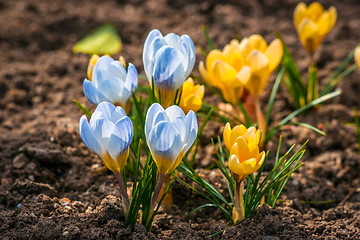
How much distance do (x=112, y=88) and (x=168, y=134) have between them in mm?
338

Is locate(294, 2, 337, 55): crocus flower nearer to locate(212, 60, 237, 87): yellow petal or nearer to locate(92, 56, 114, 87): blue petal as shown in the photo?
locate(212, 60, 237, 87): yellow petal

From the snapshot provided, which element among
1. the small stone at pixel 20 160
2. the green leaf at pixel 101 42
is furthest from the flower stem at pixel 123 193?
the green leaf at pixel 101 42

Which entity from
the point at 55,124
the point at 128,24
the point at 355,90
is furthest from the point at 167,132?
the point at 128,24

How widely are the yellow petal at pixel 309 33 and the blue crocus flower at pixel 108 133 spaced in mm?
1235

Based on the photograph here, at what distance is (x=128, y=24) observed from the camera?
3156 millimetres

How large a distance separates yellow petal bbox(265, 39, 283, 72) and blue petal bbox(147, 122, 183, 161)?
0.86 metres

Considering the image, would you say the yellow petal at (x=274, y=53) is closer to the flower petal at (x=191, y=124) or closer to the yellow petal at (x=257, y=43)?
the yellow petal at (x=257, y=43)

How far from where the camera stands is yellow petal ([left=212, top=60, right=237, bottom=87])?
71.7 inches

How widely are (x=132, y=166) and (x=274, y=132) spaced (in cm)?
71

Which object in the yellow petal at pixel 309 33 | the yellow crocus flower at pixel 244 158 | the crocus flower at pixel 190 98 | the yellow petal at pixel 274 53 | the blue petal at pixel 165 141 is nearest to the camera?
the blue petal at pixel 165 141

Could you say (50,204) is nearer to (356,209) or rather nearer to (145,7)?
(356,209)

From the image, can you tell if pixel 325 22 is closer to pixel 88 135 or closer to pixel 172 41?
pixel 172 41

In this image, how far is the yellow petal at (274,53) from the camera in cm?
198

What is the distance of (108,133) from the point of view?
1.31 metres
